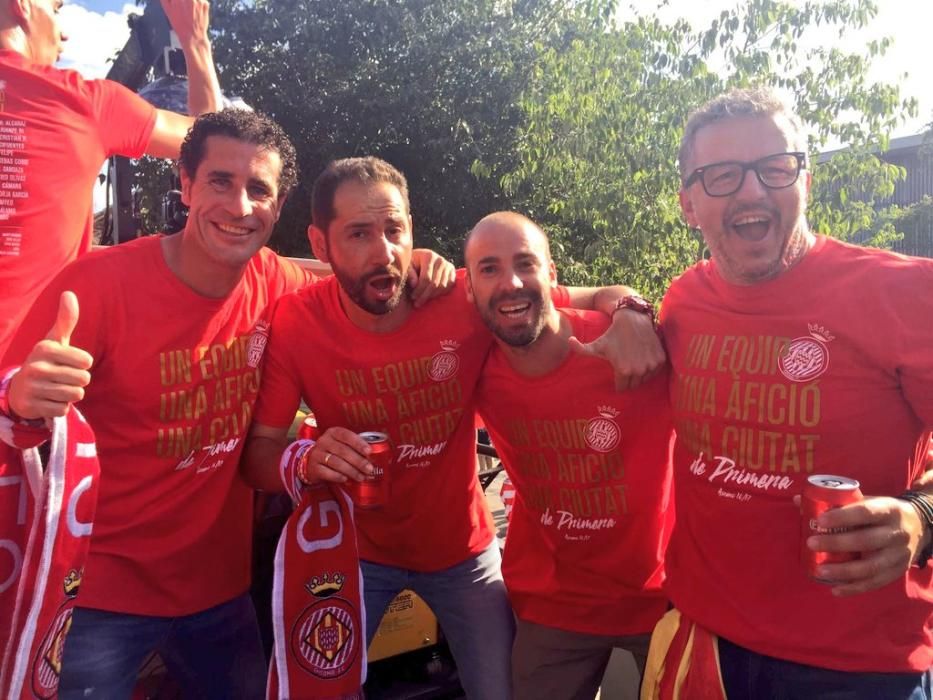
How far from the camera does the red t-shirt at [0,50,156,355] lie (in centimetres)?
267

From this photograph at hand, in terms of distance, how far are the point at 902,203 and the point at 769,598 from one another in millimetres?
27695

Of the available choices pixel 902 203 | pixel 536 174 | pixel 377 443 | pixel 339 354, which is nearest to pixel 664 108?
pixel 536 174

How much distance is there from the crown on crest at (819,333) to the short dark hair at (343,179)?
1.57m

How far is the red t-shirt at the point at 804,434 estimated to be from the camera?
1973 millimetres

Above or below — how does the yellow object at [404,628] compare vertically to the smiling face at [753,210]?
below

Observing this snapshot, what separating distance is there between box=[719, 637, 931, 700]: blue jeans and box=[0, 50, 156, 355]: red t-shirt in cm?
265

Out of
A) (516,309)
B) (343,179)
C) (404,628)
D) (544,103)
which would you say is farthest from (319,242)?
(544,103)

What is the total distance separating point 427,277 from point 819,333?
4.98 ft

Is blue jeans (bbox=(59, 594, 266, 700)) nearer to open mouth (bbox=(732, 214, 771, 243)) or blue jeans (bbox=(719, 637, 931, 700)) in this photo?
blue jeans (bbox=(719, 637, 931, 700))

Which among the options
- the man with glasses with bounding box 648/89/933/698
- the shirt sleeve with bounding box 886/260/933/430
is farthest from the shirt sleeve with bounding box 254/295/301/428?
the shirt sleeve with bounding box 886/260/933/430

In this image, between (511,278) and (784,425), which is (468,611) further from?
(784,425)

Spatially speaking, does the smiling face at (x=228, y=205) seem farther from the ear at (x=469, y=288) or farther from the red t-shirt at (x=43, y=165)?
the ear at (x=469, y=288)

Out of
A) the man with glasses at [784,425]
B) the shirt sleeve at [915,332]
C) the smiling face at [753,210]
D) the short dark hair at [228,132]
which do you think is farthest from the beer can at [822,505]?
the short dark hair at [228,132]

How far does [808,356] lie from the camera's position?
6.76 ft
